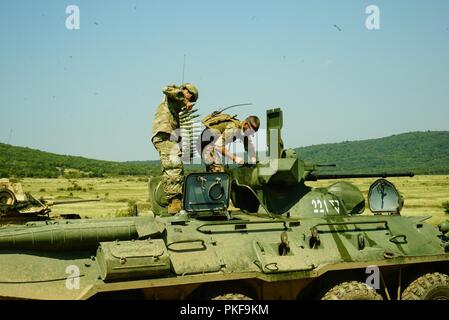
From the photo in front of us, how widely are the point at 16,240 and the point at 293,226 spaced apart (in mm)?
3768

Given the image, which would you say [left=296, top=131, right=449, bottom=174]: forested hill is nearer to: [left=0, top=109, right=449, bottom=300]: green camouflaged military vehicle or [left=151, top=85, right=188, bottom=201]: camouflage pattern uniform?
[left=0, top=109, right=449, bottom=300]: green camouflaged military vehicle

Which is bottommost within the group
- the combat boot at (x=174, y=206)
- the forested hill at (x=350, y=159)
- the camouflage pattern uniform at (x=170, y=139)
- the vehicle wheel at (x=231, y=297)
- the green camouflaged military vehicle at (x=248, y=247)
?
the vehicle wheel at (x=231, y=297)

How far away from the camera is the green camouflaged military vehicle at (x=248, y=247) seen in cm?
723

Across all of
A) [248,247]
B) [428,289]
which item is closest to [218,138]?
[248,247]

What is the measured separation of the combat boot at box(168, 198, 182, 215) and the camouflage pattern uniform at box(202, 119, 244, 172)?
2.60ft

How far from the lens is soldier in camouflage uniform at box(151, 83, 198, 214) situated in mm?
9570

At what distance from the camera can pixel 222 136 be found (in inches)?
400

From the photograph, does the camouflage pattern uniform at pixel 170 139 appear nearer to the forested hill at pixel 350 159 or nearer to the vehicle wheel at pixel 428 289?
the vehicle wheel at pixel 428 289

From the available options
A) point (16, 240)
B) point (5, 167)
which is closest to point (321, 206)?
point (16, 240)

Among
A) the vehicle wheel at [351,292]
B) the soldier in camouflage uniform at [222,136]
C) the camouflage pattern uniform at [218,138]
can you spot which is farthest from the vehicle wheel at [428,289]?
the camouflage pattern uniform at [218,138]

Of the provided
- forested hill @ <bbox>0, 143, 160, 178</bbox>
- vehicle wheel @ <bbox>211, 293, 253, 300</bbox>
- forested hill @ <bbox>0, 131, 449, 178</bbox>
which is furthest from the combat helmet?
forested hill @ <bbox>0, 131, 449, 178</bbox>

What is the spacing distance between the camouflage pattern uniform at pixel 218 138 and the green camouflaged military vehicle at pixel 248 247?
0.44 m
